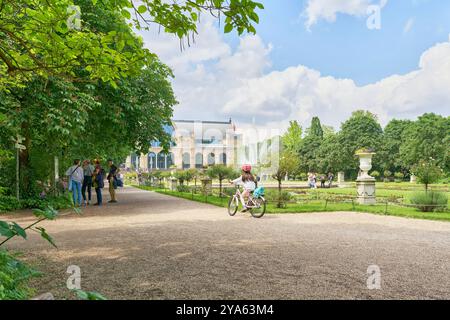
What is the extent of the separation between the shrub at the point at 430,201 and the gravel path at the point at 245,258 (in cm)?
296

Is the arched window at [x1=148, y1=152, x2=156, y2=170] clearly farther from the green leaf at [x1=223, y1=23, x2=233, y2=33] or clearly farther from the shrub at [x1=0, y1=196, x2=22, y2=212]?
the green leaf at [x1=223, y1=23, x2=233, y2=33]

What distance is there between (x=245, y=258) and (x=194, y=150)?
3751 inches

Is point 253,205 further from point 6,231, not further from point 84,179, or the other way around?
point 6,231

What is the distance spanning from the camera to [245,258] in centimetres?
576

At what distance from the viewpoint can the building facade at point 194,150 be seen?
96875 millimetres

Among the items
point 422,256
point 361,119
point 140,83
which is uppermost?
point 361,119

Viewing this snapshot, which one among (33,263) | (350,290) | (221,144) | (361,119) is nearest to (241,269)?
(350,290)

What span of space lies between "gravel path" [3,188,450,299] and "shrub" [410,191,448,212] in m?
2.96

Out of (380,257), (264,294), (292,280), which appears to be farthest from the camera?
(380,257)

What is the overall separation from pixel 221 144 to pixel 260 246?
9580 cm

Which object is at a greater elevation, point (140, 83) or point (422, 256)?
point (140, 83)

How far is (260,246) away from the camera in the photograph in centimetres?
671

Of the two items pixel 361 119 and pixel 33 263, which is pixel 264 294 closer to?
pixel 33 263

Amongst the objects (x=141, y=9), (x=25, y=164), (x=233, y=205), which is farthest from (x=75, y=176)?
(x=141, y=9)
